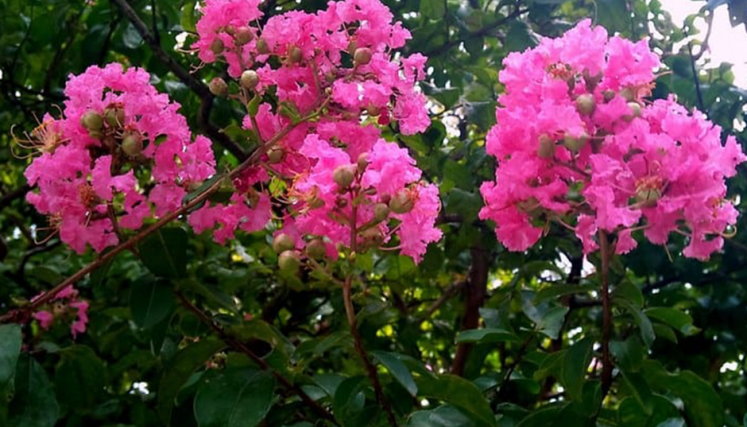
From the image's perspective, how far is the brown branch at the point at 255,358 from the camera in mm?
1208

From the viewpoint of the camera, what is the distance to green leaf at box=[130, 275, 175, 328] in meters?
1.18

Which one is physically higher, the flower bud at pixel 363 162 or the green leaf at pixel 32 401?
the flower bud at pixel 363 162

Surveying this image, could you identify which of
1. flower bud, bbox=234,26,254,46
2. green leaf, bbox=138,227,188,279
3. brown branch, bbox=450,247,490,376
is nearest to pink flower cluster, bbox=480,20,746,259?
flower bud, bbox=234,26,254,46

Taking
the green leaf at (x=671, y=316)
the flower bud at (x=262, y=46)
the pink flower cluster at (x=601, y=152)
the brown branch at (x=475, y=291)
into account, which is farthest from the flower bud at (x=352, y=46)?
the brown branch at (x=475, y=291)

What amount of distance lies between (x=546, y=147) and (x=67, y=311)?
145 centimetres

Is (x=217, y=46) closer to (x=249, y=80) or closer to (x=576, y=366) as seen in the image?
(x=249, y=80)

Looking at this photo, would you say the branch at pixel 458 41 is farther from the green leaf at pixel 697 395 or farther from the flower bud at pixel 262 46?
the green leaf at pixel 697 395

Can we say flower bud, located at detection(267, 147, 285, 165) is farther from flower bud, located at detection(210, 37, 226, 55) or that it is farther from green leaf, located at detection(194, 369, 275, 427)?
green leaf, located at detection(194, 369, 275, 427)

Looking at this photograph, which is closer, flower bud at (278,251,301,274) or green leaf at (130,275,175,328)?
flower bud at (278,251,301,274)

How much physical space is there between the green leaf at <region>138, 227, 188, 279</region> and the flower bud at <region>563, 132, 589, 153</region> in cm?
57

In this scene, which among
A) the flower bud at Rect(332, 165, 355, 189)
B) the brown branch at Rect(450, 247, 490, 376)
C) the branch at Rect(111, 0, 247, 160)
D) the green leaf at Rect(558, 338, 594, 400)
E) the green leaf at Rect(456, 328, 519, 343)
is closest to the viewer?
the flower bud at Rect(332, 165, 355, 189)

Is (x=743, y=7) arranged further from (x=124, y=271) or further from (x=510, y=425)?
(x=124, y=271)

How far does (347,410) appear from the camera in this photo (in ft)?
3.86

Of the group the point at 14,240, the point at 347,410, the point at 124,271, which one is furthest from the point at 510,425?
the point at 14,240
